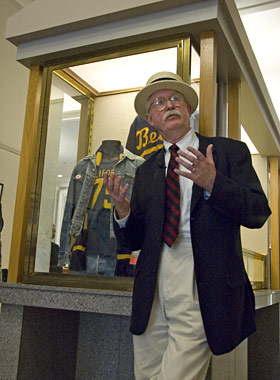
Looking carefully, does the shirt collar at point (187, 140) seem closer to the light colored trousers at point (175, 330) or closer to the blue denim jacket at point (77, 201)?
the light colored trousers at point (175, 330)

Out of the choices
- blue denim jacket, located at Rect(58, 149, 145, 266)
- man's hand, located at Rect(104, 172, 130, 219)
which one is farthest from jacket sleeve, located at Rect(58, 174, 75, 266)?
man's hand, located at Rect(104, 172, 130, 219)

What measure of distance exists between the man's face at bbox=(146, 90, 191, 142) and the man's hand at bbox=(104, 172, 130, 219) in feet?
1.13

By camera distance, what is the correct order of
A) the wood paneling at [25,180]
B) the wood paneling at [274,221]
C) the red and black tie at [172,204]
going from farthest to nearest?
1. the wood paneling at [274,221]
2. the wood paneling at [25,180]
3. the red and black tie at [172,204]

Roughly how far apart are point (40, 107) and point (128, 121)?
0.79 meters

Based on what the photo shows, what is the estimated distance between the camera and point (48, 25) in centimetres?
305

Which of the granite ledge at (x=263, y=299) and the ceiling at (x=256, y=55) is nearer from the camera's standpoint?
the ceiling at (x=256, y=55)

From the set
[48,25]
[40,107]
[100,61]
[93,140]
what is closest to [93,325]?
[93,140]

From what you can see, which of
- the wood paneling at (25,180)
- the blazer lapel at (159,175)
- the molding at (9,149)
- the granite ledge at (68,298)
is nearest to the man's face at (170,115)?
the blazer lapel at (159,175)

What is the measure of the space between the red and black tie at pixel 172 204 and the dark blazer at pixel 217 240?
0.09 ft

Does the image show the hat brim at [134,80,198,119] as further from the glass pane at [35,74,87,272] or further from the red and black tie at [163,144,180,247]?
the glass pane at [35,74,87,272]

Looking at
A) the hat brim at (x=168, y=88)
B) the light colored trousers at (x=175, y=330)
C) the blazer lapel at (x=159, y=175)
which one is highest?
the hat brim at (x=168, y=88)

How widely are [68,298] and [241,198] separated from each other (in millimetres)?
1389

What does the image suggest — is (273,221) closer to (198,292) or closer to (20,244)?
(20,244)

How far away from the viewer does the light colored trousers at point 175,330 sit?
1.72 m
